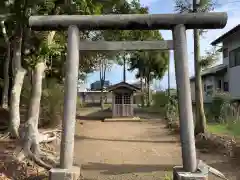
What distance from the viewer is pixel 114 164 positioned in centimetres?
1137

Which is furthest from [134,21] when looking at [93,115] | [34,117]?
[93,115]

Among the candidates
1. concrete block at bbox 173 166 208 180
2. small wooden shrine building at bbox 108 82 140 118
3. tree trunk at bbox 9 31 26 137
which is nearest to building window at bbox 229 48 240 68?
small wooden shrine building at bbox 108 82 140 118

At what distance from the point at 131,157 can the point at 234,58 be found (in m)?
16.3

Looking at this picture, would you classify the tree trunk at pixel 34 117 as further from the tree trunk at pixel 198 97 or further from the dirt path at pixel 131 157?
the tree trunk at pixel 198 97

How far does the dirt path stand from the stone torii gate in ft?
9.87

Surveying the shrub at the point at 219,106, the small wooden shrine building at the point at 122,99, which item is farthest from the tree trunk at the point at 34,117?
the small wooden shrine building at the point at 122,99

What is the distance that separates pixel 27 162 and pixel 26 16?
4954mm

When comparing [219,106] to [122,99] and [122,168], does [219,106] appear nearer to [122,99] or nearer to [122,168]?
[122,99]

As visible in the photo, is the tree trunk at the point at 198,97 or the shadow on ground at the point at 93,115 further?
the shadow on ground at the point at 93,115

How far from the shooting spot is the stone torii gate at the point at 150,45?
6574mm

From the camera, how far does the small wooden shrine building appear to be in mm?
29328

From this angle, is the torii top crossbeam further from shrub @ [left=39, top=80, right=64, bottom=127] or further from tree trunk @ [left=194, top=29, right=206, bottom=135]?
shrub @ [left=39, top=80, right=64, bottom=127]

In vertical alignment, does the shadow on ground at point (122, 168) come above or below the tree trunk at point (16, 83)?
below

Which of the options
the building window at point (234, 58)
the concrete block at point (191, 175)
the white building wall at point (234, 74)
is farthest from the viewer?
the building window at point (234, 58)
